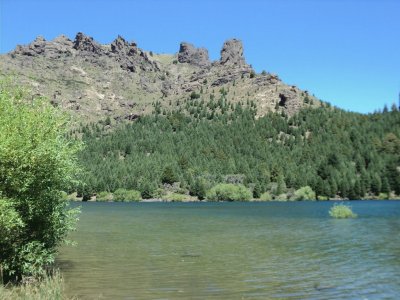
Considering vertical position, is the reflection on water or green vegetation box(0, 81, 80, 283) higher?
green vegetation box(0, 81, 80, 283)

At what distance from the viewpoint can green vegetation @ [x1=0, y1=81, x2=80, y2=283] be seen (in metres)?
24.8

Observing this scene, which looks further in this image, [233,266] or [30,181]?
[233,266]

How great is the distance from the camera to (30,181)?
2538 cm

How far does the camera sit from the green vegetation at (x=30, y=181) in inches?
976

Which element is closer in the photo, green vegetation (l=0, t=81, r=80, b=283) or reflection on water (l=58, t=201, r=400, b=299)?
green vegetation (l=0, t=81, r=80, b=283)

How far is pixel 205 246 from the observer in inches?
2041

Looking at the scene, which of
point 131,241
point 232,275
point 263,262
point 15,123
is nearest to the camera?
point 15,123

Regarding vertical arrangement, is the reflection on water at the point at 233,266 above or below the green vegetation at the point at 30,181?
below

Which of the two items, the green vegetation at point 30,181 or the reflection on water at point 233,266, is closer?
the green vegetation at point 30,181

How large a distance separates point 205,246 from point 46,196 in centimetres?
2719

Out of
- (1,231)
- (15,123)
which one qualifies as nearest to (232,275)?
(1,231)

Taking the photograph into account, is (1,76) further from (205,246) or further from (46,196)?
(205,246)

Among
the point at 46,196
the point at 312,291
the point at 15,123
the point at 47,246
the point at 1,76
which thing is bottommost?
the point at 312,291

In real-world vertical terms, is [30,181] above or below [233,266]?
above
